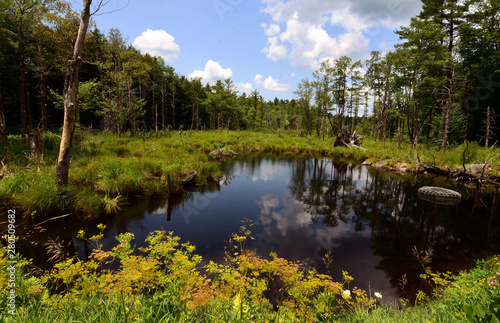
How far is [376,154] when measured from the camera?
23047mm

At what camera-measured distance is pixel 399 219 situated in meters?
8.93

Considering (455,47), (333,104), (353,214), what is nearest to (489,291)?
(353,214)

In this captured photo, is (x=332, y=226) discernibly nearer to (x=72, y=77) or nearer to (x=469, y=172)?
(x=72, y=77)

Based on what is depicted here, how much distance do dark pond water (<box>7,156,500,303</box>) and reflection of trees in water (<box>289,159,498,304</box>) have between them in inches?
1.3

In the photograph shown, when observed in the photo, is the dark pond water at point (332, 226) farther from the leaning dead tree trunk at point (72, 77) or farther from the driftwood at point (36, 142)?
the driftwood at point (36, 142)

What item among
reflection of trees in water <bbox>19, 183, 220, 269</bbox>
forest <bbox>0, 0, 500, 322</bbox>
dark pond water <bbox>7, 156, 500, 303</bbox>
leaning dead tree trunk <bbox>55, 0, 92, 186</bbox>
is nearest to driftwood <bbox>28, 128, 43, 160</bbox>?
forest <bbox>0, 0, 500, 322</bbox>

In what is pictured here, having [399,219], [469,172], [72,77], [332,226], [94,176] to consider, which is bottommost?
[332,226]

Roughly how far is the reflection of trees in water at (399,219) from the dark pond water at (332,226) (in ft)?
0.11

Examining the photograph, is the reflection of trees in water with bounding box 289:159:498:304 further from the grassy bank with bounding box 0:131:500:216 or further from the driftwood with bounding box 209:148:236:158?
the driftwood with bounding box 209:148:236:158

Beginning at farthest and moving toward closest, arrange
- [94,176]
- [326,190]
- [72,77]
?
[326,190] < [94,176] < [72,77]

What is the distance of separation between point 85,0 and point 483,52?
1392 inches

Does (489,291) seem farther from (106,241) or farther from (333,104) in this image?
(333,104)

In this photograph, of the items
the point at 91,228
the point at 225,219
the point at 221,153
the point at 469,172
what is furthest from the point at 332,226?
the point at 221,153

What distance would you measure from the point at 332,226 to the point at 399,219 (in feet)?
10.4
